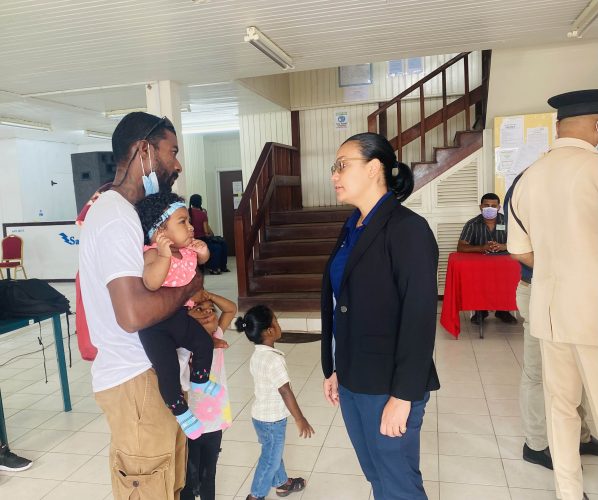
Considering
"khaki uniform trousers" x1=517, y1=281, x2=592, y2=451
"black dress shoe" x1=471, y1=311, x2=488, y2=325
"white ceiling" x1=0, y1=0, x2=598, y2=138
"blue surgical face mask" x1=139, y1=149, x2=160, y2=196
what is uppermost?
"white ceiling" x1=0, y1=0, x2=598, y2=138

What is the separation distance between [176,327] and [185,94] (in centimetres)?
525

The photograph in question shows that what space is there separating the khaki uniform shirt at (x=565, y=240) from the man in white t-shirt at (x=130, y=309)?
140cm

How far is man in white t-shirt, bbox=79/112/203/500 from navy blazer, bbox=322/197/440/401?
1.68ft

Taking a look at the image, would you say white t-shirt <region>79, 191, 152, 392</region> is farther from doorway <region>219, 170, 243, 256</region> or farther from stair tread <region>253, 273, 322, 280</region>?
doorway <region>219, 170, 243, 256</region>

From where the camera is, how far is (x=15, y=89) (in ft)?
17.8

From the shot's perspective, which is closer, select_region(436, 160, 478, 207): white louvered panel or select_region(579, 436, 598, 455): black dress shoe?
select_region(579, 436, 598, 455): black dress shoe

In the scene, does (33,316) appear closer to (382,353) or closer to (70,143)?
(382,353)

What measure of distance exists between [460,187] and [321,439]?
4.09 metres

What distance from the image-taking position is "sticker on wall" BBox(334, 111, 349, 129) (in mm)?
8086

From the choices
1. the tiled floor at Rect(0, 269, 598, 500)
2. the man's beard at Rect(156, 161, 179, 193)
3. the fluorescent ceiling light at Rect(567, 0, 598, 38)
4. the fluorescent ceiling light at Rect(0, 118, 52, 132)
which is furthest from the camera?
the fluorescent ceiling light at Rect(0, 118, 52, 132)

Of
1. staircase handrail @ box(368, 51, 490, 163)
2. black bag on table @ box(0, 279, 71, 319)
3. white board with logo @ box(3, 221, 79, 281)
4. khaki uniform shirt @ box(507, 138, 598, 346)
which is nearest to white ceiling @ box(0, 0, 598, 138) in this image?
staircase handrail @ box(368, 51, 490, 163)

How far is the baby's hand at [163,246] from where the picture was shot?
135 cm

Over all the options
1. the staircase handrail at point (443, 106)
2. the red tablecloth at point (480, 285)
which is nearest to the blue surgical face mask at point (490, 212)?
the red tablecloth at point (480, 285)

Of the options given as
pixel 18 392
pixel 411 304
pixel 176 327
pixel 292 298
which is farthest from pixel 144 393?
pixel 292 298
